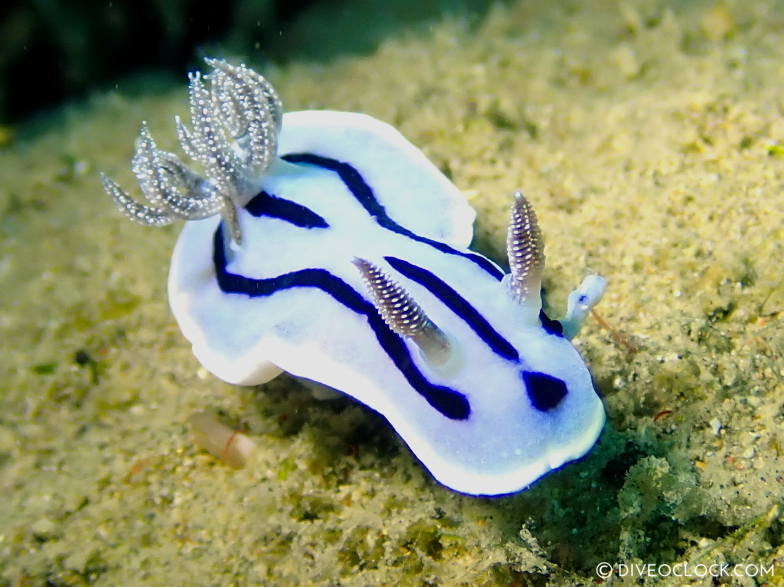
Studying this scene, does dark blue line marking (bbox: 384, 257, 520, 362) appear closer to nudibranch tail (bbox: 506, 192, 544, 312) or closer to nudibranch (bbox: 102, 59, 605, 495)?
nudibranch (bbox: 102, 59, 605, 495)

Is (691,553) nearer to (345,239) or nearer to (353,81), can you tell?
(345,239)

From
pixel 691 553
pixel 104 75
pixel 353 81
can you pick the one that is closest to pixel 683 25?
pixel 353 81

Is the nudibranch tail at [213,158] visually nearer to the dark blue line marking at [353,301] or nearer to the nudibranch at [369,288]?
the nudibranch at [369,288]

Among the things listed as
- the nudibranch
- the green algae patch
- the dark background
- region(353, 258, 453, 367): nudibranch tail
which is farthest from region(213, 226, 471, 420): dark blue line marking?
the dark background

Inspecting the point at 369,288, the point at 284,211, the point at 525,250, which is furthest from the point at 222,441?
the point at 525,250

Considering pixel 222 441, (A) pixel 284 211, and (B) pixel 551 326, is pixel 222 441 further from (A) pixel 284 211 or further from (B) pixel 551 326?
(B) pixel 551 326

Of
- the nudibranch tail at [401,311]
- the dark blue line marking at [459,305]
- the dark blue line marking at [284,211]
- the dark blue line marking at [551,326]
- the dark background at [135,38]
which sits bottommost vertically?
the dark background at [135,38]

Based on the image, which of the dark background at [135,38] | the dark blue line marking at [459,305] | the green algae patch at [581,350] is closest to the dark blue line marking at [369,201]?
the dark blue line marking at [459,305]
